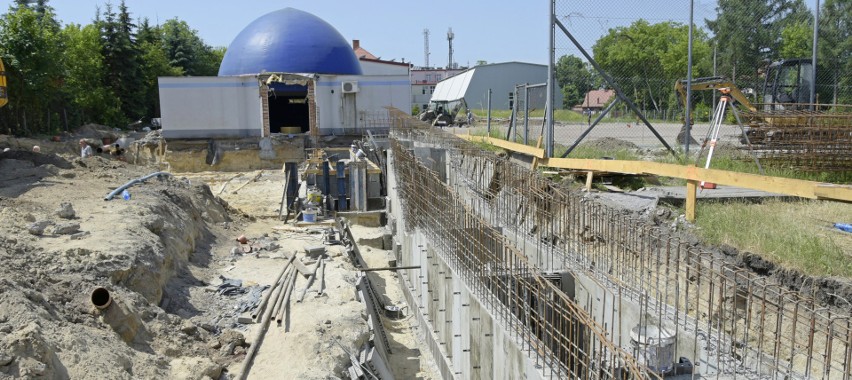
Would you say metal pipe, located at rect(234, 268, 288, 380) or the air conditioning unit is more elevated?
the air conditioning unit

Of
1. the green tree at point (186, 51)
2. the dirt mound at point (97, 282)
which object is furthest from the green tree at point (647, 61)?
the green tree at point (186, 51)

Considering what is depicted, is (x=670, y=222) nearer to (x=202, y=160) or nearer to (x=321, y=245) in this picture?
(x=321, y=245)

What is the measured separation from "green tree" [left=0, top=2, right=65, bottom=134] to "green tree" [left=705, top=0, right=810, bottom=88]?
23.9 meters

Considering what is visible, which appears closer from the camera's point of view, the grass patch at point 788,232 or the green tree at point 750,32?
the grass patch at point 788,232

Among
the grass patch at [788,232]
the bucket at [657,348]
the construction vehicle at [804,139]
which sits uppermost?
the construction vehicle at [804,139]

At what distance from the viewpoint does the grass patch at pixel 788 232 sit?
301 inches

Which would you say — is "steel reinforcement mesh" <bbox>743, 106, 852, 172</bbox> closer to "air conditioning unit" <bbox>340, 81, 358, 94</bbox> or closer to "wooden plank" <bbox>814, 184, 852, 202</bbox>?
"wooden plank" <bbox>814, 184, 852, 202</bbox>

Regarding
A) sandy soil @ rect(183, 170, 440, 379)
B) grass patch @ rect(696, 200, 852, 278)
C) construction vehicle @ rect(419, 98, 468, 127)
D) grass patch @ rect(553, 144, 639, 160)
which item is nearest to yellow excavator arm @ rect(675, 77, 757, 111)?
grass patch @ rect(553, 144, 639, 160)

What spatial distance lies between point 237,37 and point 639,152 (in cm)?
2319

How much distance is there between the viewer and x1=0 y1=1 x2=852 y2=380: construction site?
601 cm

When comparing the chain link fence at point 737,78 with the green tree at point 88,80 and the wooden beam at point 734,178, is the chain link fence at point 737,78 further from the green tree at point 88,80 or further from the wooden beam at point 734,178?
the green tree at point 88,80

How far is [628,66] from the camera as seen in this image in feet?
53.9

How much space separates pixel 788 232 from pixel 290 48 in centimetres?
2450

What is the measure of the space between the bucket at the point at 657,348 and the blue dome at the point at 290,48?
2471 centimetres
